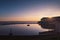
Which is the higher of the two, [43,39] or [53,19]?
[53,19]

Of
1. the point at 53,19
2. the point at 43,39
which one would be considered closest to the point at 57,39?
the point at 43,39

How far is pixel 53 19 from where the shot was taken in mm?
32438

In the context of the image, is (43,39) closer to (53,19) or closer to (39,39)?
(39,39)

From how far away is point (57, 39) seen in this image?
1510 centimetres

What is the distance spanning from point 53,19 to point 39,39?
1752cm

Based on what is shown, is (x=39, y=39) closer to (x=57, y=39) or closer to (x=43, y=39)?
(x=43, y=39)

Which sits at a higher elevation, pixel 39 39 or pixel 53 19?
A: pixel 53 19

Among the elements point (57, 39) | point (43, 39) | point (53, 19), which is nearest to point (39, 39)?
point (43, 39)

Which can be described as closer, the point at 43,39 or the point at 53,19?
the point at 43,39

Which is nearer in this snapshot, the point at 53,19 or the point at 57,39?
the point at 57,39

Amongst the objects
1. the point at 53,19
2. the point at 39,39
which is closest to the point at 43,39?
the point at 39,39

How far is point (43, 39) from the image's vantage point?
15.5 metres

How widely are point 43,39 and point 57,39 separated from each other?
1.43 meters

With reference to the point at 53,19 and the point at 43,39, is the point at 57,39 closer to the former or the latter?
the point at 43,39
